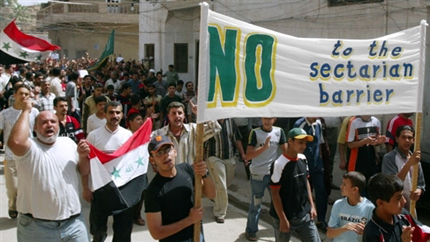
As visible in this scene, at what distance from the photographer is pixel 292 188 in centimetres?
510

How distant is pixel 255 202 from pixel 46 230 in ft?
9.82

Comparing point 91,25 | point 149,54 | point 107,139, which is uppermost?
point 91,25

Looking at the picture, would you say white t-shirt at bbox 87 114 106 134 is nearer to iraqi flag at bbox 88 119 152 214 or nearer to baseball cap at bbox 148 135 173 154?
iraqi flag at bbox 88 119 152 214

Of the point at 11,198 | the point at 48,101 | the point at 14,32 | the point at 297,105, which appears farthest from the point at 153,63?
the point at 297,105

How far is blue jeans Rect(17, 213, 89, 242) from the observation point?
14.0ft

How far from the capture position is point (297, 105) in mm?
4461

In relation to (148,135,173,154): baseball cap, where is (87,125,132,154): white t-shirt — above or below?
below

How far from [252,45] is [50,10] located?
115 feet

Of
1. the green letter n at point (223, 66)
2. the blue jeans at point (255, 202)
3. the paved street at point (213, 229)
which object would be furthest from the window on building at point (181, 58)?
the green letter n at point (223, 66)

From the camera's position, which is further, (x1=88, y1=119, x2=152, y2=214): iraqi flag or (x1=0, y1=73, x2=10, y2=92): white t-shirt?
(x1=0, y1=73, x2=10, y2=92): white t-shirt

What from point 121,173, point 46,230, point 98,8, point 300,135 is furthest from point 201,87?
point 98,8

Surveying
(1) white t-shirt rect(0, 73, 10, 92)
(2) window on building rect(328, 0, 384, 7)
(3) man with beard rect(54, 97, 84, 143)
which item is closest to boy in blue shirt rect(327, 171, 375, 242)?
(3) man with beard rect(54, 97, 84, 143)

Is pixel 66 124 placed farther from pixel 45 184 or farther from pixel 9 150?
pixel 45 184

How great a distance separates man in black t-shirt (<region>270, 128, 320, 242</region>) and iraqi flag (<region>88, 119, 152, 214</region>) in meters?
1.39
